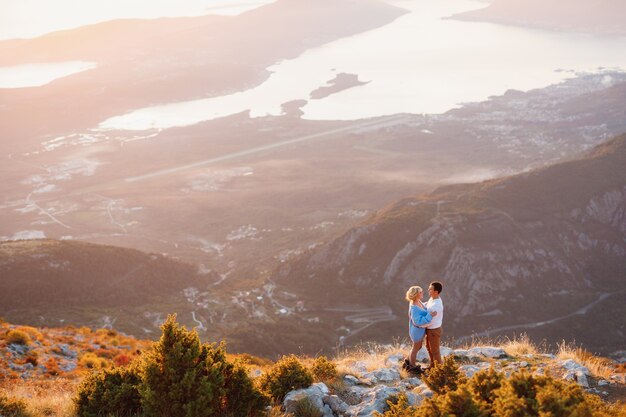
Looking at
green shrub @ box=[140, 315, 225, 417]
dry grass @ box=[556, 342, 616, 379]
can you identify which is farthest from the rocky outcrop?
green shrub @ box=[140, 315, 225, 417]

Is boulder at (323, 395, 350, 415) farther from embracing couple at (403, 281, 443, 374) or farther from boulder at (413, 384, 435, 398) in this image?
embracing couple at (403, 281, 443, 374)

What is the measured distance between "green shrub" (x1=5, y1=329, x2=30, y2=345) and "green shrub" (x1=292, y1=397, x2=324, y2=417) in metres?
22.3

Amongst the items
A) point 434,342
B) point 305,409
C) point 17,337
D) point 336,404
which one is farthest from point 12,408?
point 17,337

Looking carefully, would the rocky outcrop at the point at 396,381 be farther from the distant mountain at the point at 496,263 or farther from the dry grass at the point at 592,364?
the distant mountain at the point at 496,263

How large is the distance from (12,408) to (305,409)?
7874mm

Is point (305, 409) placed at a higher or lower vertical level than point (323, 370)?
higher

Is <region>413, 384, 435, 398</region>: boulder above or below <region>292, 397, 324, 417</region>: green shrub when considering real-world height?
below

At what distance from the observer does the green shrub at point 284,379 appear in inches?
615

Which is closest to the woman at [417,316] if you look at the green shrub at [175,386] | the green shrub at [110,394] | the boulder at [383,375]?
the boulder at [383,375]

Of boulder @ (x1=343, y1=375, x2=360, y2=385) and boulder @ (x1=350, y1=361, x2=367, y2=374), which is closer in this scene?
boulder @ (x1=343, y1=375, x2=360, y2=385)

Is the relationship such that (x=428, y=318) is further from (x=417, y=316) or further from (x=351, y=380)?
(x=351, y=380)

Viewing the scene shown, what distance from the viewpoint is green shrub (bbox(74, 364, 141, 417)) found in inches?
538

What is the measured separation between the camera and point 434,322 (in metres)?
17.6

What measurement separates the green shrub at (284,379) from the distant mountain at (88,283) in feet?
194
